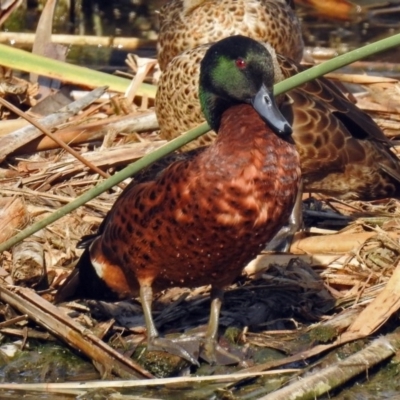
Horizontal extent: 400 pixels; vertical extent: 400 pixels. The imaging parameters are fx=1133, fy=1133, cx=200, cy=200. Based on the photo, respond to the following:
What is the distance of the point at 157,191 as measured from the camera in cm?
411

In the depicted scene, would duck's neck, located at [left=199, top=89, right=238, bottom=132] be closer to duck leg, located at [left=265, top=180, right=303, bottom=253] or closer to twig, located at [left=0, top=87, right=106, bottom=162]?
duck leg, located at [left=265, top=180, right=303, bottom=253]

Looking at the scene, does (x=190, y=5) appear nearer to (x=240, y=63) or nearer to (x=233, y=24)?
(x=233, y=24)

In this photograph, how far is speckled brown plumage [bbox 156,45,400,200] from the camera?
5.37 meters

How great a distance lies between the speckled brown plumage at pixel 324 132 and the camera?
5.37 m

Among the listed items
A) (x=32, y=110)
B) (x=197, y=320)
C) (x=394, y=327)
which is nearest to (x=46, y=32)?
(x=32, y=110)

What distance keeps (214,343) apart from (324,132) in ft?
4.67

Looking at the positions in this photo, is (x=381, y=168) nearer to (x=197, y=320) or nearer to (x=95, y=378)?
(x=197, y=320)

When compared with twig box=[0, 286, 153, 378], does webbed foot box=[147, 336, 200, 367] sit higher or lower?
lower


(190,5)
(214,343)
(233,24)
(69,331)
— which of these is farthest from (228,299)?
(190,5)

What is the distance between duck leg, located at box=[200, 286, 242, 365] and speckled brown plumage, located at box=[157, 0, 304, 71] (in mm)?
2349

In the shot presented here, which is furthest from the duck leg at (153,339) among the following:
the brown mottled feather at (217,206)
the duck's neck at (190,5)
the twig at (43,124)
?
the duck's neck at (190,5)

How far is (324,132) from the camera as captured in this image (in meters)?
5.38

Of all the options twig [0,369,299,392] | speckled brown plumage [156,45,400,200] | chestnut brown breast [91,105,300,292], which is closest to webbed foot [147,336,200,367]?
twig [0,369,299,392]

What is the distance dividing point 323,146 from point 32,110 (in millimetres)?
2168
